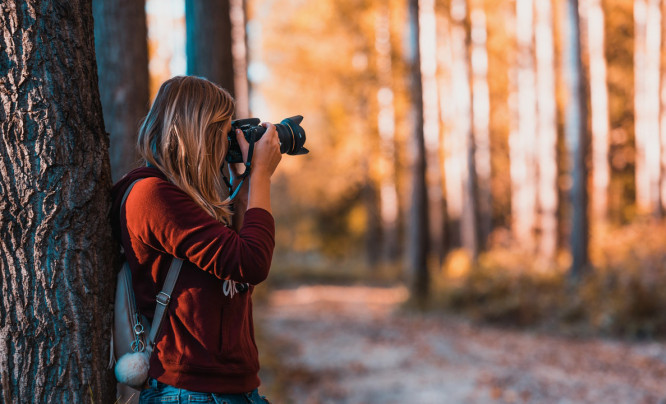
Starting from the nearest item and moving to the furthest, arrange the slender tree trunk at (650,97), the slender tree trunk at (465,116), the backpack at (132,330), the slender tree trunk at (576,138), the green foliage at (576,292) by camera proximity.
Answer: the backpack at (132,330), the green foliage at (576,292), the slender tree trunk at (576,138), the slender tree trunk at (465,116), the slender tree trunk at (650,97)

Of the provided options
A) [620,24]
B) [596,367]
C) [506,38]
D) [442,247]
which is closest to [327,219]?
[442,247]

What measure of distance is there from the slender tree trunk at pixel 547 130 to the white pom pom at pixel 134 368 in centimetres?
1468

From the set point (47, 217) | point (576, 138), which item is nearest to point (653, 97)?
point (576, 138)

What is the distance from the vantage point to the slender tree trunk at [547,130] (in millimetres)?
16328

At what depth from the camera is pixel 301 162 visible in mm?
27094

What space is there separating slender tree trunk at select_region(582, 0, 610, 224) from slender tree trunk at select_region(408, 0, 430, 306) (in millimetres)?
6431

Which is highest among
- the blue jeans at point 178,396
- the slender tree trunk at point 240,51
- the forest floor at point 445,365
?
the slender tree trunk at point 240,51

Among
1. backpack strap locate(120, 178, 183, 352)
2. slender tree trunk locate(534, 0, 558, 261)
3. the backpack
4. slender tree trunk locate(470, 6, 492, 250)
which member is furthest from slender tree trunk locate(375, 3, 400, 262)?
backpack strap locate(120, 178, 183, 352)

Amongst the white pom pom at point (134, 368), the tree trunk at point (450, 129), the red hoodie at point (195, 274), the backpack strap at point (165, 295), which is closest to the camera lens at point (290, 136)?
the red hoodie at point (195, 274)

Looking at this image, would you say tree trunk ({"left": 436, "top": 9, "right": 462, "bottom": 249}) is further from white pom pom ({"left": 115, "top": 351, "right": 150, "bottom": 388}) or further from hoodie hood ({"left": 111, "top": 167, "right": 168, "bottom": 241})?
white pom pom ({"left": 115, "top": 351, "right": 150, "bottom": 388})

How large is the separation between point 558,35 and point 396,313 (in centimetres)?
1669

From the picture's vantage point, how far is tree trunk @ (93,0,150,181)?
17.4 feet

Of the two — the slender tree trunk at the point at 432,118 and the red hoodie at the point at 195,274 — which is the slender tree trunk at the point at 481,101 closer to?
the slender tree trunk at the point at 432,118

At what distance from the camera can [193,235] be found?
2127 millimetres
